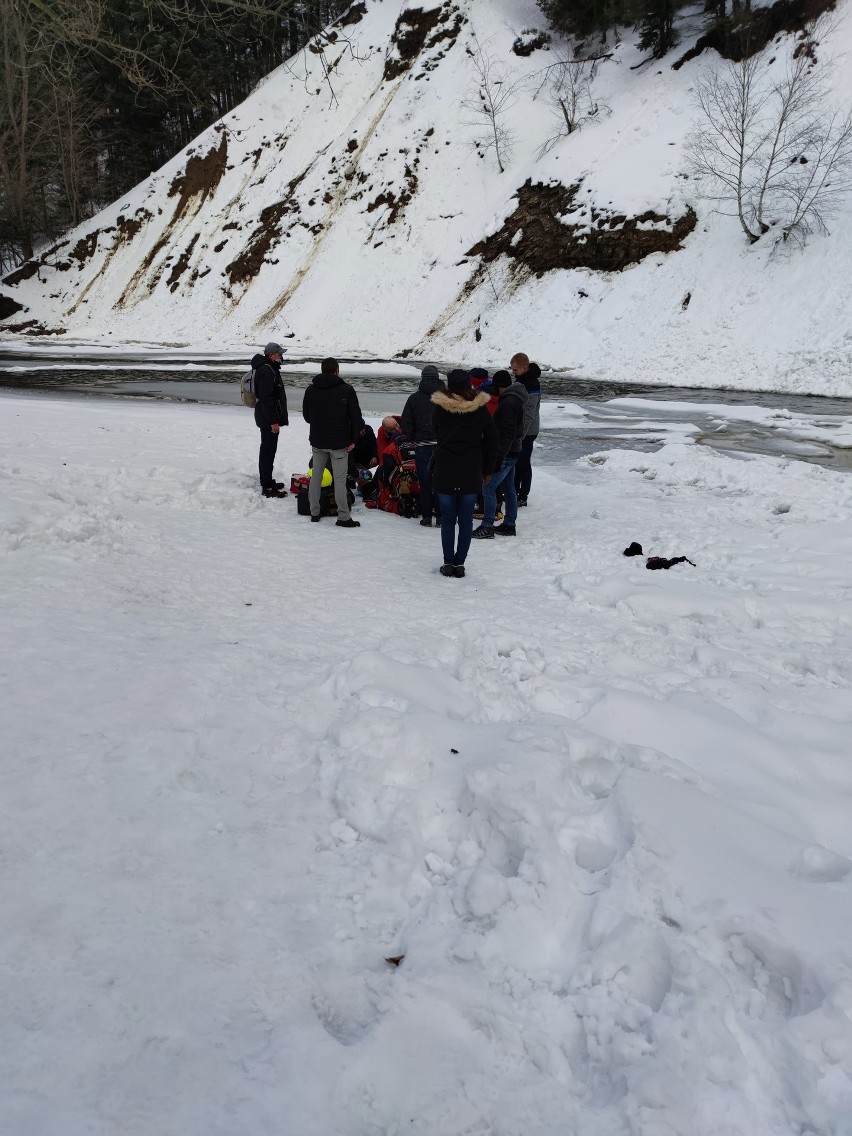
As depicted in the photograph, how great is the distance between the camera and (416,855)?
284 cm

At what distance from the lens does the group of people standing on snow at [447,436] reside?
6219 mm

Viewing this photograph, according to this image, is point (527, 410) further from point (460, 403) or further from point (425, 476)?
point (460, 403)

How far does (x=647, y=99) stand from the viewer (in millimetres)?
32781

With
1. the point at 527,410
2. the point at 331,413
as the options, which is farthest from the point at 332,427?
the point at 527,410

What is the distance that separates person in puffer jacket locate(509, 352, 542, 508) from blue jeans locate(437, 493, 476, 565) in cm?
189

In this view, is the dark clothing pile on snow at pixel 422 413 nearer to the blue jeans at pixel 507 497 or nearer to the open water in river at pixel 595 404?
the blue jeans at pixel 507 497

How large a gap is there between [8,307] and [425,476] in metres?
54.7

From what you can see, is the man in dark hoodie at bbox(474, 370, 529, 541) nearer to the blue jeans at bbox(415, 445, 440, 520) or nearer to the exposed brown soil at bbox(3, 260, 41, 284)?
the blue jeans at bbox(415, 445, 440, 520)

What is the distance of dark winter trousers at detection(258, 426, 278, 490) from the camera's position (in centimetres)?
853

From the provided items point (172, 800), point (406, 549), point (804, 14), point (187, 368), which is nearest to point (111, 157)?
point (187, 368)

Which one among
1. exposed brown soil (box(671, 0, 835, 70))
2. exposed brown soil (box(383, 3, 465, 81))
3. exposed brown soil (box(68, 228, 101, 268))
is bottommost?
exposed brown soil (box(68, 228, 101, 268))

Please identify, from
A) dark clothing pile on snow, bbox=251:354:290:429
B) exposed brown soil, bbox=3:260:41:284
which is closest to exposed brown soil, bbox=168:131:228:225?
exposed brown soil, bbox=3:260:41:284

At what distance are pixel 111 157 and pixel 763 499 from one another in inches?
2566

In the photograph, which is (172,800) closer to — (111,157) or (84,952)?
(84,952)
